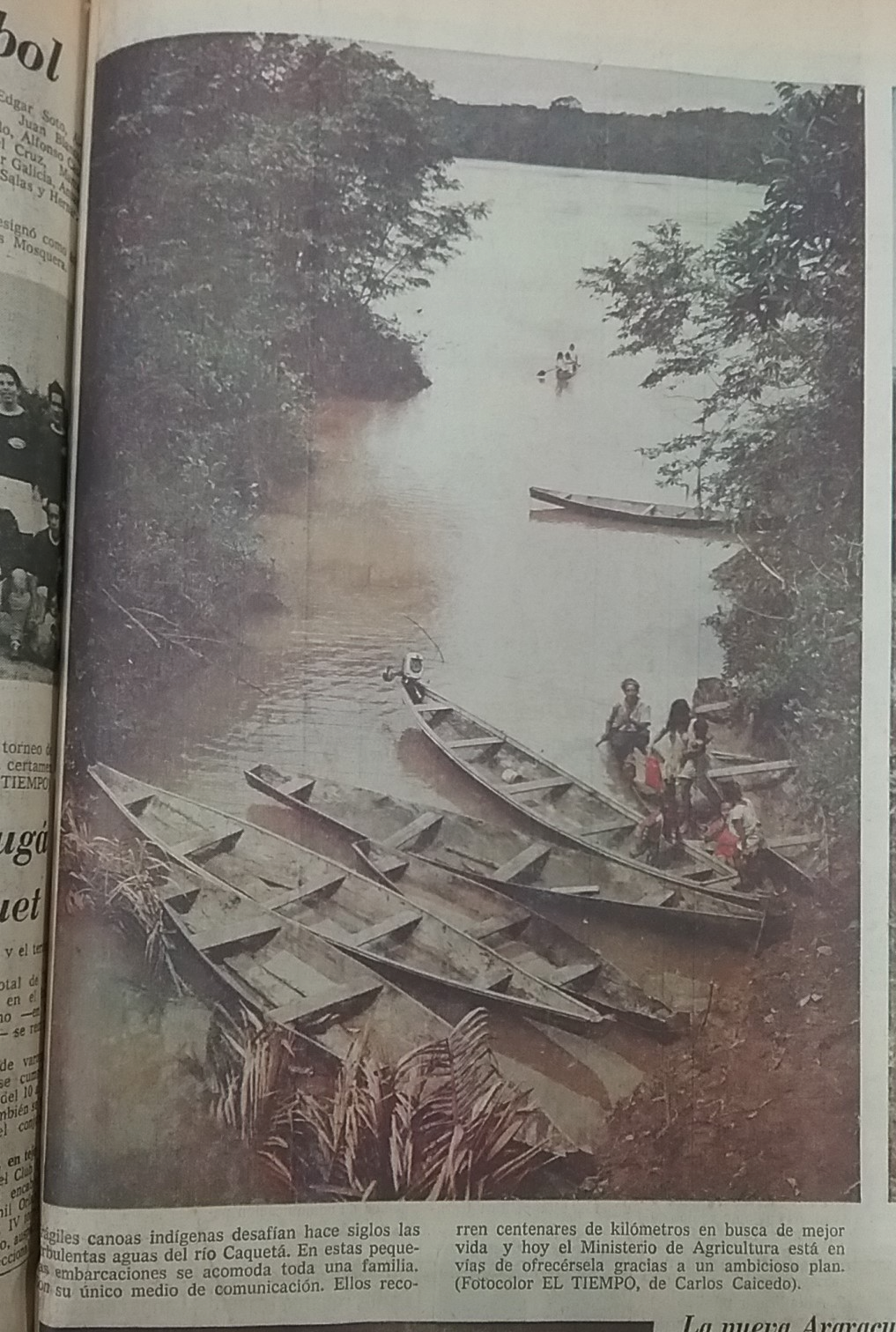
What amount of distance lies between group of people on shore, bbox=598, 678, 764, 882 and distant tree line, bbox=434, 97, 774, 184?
10.6 inches

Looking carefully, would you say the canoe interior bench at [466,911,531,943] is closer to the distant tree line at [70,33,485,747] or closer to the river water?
the river water

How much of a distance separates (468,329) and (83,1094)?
0.40 meters

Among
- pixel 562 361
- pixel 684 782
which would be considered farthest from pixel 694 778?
pixel 562 361

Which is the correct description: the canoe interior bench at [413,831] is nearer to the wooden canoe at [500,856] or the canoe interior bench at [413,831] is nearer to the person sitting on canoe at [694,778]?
the wooden canoe at [500,856]

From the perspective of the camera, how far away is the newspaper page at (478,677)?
484 millimetres

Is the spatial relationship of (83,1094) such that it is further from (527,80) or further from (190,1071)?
(527,80)

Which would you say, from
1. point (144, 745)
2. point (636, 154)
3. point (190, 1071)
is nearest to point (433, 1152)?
point (190, 1071)

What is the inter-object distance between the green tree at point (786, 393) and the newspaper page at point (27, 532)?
26cm

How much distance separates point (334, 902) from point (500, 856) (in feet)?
0.27

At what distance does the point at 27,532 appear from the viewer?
0.48 meters

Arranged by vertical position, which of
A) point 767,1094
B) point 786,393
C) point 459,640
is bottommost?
point 767,1094

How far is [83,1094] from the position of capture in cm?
48

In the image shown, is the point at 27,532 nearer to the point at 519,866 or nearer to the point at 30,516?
the point at 30,516

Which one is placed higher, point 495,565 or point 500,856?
point 495,565
